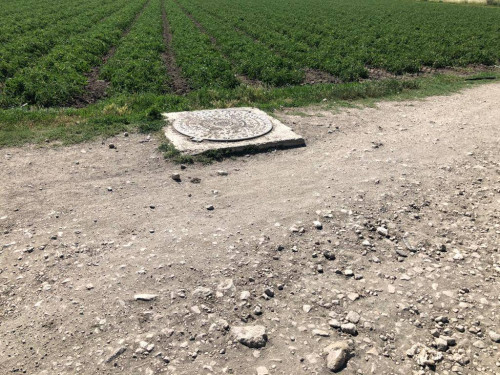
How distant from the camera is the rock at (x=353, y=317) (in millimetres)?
3882

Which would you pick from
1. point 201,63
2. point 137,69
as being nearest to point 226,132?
point 137,69

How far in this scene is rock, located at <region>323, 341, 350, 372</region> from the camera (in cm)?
336

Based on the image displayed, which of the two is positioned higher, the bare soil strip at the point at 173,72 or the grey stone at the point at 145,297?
the bare soil strip at the point at 173,72

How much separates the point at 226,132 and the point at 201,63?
8.83 meters

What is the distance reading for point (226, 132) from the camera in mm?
8156

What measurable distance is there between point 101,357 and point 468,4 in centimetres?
7530

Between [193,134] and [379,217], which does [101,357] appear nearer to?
[379,217]

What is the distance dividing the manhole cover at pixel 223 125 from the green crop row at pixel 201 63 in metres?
3.85

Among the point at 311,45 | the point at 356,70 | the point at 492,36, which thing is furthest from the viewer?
the point at 492,36

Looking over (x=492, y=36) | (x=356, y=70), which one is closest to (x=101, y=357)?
(x=356, y=70)

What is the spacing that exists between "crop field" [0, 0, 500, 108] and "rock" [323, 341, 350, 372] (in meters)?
10.4

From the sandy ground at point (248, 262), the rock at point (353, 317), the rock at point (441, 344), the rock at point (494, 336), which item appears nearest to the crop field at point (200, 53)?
the sandy ground at point (248, 262)

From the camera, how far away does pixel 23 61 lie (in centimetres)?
1548

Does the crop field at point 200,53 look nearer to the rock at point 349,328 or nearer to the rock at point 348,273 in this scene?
the rock at point 348,273
